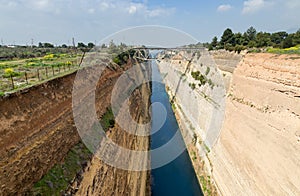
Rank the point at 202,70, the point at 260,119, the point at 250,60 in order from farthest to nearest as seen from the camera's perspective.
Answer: the point at 202,70, the point at 250,60, the point at 260,119

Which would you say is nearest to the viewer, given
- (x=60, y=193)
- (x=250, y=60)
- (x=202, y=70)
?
(x=60, y=193)

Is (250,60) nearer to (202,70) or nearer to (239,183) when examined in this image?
(239,183)

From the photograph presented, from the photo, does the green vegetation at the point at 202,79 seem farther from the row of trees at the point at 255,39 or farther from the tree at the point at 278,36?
the tree at the point at 278,36

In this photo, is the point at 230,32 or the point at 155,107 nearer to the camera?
the point at 230,32

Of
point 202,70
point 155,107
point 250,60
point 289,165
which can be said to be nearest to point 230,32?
point 202,70

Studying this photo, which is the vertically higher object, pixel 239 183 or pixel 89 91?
pixel 89 91

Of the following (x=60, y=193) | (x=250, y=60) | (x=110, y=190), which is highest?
(x=250, y=60)

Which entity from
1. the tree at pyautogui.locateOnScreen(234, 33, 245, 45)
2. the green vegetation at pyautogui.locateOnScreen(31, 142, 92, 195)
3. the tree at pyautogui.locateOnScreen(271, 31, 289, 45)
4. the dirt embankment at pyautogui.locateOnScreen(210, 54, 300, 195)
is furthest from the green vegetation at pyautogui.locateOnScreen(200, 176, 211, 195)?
the tree at pyautogui.locateOnScreen(234, 33, 245, 45)
